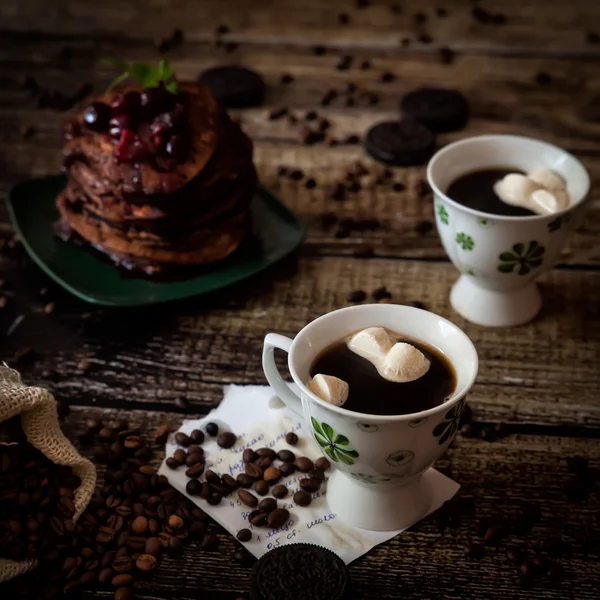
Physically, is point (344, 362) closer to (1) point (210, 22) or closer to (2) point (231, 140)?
(2) point (231, 140)

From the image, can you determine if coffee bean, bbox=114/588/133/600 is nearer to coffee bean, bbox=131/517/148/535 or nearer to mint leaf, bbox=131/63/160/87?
coffee bean, bbox=131/517/148/535

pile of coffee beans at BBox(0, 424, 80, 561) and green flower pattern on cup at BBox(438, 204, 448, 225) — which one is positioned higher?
green flower pattern on cup at BBox(438, 204, 448, 225)

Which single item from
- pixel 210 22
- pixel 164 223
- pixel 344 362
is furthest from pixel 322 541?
pixel 210 22

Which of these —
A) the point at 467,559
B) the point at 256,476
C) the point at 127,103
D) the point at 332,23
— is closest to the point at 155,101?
the point at 127,103

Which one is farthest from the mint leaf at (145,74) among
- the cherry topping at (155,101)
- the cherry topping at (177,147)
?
the cherry topping at (177,147)

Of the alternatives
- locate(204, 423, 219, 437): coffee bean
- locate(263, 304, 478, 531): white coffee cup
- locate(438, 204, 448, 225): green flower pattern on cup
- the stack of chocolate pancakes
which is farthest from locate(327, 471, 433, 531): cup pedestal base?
the stack of chocolate pancakes

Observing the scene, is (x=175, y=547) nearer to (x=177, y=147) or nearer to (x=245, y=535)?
(x=245, y=535)
